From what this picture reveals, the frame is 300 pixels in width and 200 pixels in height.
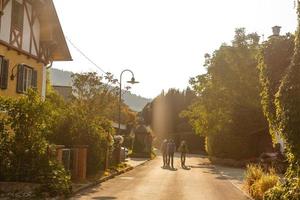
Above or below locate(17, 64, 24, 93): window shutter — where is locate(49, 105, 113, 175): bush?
below

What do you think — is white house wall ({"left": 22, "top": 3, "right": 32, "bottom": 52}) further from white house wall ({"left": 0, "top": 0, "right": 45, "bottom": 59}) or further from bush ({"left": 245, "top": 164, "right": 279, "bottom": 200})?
bush ({"left": 245, "top": 164, "right": 279, "bottom": 200})

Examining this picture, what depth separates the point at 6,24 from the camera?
19953mm

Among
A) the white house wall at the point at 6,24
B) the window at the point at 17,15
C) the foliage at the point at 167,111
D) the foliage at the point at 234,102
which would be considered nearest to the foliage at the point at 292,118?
the white house wall at the point at 6,24

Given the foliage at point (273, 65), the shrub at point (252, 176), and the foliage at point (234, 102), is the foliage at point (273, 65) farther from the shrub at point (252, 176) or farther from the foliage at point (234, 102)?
the foliage at point (234, 102)

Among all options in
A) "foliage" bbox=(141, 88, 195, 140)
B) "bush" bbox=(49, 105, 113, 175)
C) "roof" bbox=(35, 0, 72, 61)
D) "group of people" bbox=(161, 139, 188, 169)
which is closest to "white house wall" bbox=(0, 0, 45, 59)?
"roof" bbox=(35, 0, 72, 61)

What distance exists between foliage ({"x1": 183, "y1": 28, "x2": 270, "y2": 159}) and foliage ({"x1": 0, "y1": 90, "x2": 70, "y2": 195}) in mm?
23188

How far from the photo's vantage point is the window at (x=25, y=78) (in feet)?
70.8

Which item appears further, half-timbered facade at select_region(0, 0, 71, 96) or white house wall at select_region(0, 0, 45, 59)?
half-timbered facade at select_region(0, 0, 71, 96)

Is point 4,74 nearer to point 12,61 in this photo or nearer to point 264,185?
point 12,61

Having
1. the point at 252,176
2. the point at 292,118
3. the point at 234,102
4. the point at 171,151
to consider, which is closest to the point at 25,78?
the point at 252,176

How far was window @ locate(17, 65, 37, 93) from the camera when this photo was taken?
70.8 feet

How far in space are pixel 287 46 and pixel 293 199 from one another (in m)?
4.90

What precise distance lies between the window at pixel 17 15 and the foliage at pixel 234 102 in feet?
66.4

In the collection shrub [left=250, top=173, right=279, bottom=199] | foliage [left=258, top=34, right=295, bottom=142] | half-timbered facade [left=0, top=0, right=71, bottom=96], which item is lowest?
shrub [left=250, top=173, right=279, bottom=199]
